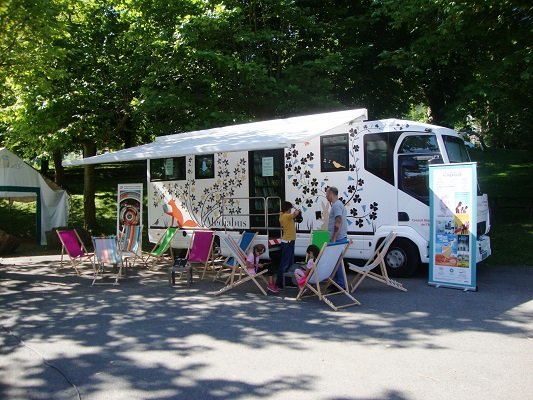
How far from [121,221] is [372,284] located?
21.4ft

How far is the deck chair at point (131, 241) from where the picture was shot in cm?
1127

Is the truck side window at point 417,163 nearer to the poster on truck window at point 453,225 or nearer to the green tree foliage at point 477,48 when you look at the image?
the poster on truck window at point 453,225

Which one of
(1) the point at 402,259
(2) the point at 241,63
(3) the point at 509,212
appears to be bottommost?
(1) the point at 402,259

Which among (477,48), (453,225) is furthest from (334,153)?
(477,48)

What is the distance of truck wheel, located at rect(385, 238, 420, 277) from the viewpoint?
8.86 m

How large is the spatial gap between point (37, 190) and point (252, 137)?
395 inches

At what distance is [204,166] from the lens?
11000mm

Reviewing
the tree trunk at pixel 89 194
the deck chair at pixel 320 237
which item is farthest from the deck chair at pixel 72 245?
the tree trunk at pixel 89 194

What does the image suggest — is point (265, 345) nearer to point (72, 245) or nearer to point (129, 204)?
point (72, 245)

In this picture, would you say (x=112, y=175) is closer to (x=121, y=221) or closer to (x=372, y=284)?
(x=121, y=221)

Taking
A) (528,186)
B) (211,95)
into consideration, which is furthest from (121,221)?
(528,186)

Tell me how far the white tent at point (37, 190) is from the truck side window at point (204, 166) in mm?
7516

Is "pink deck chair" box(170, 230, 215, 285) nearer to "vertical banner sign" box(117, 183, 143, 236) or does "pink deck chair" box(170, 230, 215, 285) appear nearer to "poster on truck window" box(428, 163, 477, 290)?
"vertical banner sign" box(117, 183, 143, 236)

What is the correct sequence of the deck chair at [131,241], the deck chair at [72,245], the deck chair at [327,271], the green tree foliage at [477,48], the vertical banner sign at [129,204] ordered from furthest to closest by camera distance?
the vertical banner sign at [129,204] → the deck chair at [131,241] → the green tree foliage at [477,48] → the deck chair at [72,245] → the deck chair at [327,271]
